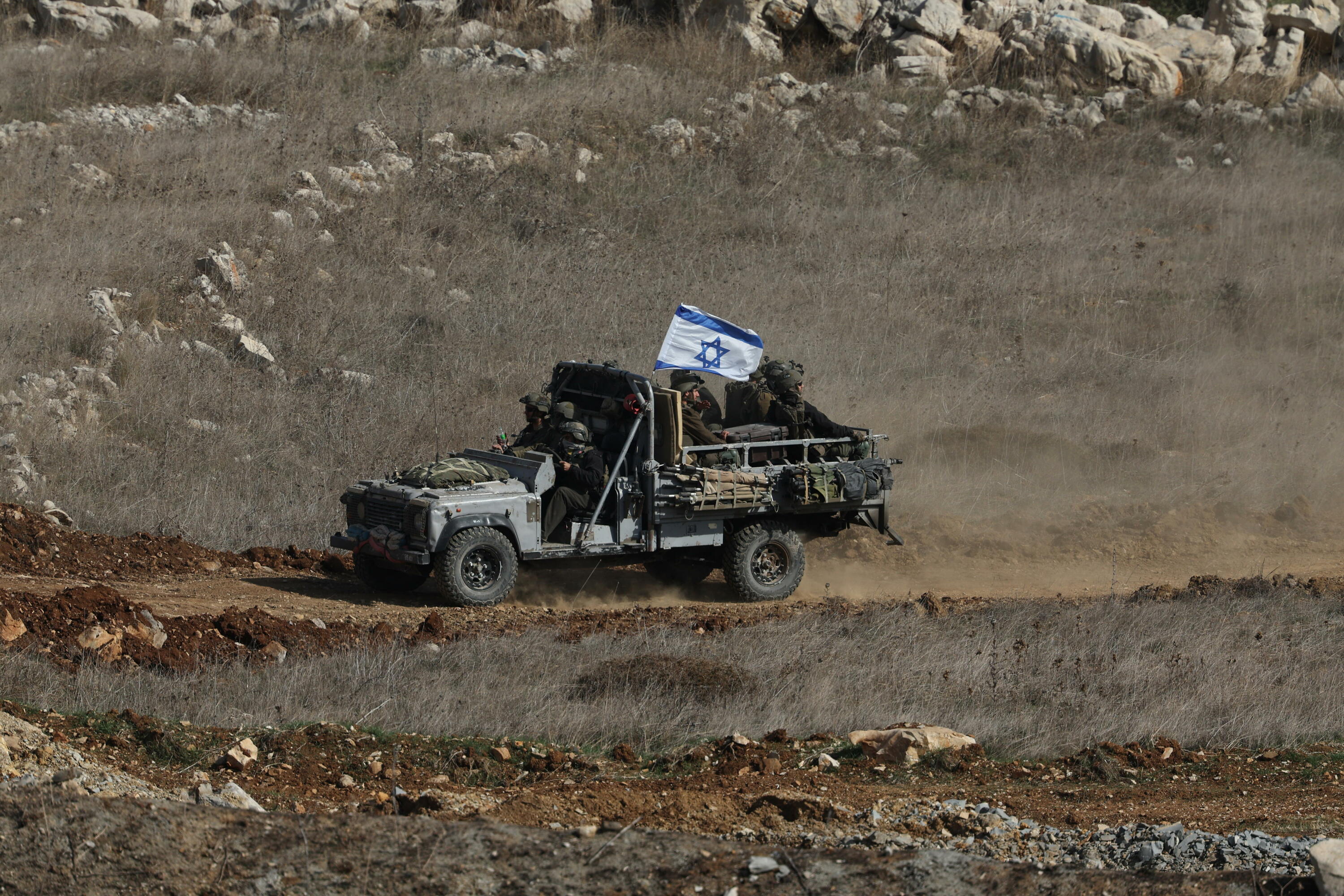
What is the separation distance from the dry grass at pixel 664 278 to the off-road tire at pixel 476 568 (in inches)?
121

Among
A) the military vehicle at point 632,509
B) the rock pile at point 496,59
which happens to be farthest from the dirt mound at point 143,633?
the rock pile at point 496,59

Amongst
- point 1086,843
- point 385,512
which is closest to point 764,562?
point 385,512

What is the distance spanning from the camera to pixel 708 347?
12.8 meters

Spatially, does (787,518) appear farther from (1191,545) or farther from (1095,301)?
(1095,301)

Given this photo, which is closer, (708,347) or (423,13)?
(708,347)

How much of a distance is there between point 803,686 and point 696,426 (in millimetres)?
3732

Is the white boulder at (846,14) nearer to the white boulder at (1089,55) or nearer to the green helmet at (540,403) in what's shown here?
the white boulder at (1089,55)

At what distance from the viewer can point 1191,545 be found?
652 inches

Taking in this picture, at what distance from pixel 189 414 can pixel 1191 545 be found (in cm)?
1135

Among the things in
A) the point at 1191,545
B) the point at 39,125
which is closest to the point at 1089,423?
the point at 1191,545

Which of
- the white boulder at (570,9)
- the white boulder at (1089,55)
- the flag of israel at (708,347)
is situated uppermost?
the white boulder at (570,9)

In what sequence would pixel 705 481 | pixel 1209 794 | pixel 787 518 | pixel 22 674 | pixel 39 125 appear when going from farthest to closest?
pixel 39 125
pixel 787 518
pixel 705 481
pixel 22 674
pixel 1209 794

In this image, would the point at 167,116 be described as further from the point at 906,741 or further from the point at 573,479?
the point at 906,741

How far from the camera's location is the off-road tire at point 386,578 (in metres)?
12.4
